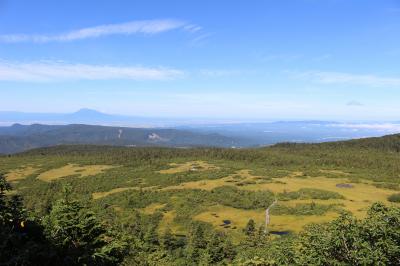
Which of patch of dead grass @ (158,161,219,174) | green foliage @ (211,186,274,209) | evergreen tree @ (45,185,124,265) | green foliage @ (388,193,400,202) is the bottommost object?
green foliage @ (211,186,274,209)

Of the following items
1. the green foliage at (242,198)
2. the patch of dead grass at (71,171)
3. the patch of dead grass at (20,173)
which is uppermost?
the green foliage at (242,198)

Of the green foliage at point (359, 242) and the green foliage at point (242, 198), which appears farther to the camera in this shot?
the green foliage at point (242, 198)

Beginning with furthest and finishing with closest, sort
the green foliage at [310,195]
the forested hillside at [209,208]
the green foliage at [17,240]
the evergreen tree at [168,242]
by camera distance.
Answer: the green foliage at [310,195] → the evergreen tree at [168,242] → the forested hillside at [209,208] → the green foliage at [17,240]

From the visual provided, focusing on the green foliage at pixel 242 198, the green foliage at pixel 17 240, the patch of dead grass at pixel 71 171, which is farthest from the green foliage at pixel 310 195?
the patch of dead grass at pixel 71 171

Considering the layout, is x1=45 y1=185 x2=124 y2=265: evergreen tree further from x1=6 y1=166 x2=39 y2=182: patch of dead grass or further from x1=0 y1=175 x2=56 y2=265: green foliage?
x1=6 y1=166 x2=39 y2=182: patch of dead grass

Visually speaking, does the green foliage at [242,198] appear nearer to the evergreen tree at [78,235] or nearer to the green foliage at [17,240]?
the evergreen tree at [78,235]

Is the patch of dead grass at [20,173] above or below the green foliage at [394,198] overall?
below

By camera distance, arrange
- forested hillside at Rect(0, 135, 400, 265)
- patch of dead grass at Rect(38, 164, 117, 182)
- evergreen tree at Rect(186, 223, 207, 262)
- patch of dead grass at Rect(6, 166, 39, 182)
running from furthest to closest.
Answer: patch of dead grass at Rect(38, 164, 117, 182)
patch of dead grass at Rect(6, 166, 39, 182)
evergreen tree at Rect(186, 223, 207, 262)
forested hillside at Rect(0, 135, 400, 265)

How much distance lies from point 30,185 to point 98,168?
3769 centimetres

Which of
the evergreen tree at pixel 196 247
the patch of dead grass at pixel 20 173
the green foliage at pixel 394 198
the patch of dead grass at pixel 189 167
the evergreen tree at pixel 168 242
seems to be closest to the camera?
the evergreen tree at pixel 196 247

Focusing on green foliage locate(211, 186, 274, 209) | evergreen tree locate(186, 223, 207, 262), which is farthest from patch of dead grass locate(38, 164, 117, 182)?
evergreen tree locate(186, 223, 207, 262)

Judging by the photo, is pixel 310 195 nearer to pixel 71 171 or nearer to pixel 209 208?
pixel 209 208

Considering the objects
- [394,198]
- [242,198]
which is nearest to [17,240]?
[242,198]

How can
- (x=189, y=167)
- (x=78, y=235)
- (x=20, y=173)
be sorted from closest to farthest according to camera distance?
(x=78, y=235) < (x=189, y=167) < (x=20, y=173)
